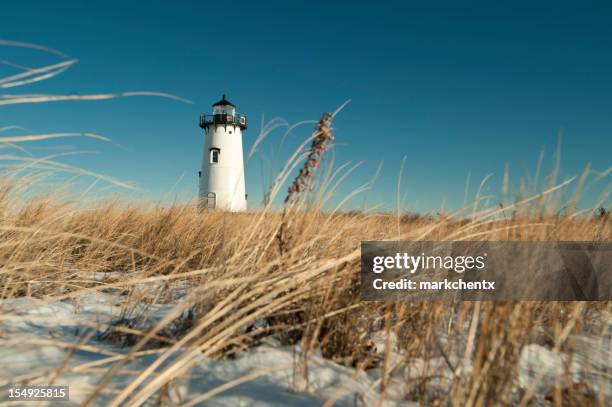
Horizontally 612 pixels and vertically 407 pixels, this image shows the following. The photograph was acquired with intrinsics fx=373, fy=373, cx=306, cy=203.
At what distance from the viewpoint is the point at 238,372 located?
104cm

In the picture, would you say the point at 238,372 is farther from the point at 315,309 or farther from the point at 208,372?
the point at 315,309

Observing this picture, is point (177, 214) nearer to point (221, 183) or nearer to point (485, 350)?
point (485, 350)

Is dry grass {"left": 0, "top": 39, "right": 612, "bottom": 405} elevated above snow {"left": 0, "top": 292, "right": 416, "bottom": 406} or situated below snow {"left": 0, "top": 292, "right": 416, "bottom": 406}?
above

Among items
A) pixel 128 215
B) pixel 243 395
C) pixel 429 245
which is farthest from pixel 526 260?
pixel 128 215

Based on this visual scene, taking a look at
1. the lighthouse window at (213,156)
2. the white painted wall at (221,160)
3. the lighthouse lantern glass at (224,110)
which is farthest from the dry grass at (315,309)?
the lighthouse lantern glass at (224,110)

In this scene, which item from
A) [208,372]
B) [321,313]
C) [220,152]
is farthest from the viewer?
[220,152]

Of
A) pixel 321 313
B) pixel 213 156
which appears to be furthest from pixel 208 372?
pixel 213 156

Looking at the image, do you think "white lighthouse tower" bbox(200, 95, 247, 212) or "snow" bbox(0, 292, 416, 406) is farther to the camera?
"white lighthouse tower" bbox(200, 95, 247, 212)

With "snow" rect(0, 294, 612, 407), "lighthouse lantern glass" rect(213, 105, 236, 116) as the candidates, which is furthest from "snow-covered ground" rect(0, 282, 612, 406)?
"lighthouse lantern glass" rect(213, 105, 236, 116)

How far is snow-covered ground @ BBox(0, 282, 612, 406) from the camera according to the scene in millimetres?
864

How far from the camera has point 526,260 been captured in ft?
3.76

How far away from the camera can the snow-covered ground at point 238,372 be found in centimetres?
86

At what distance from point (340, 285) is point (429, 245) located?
1.49 ft

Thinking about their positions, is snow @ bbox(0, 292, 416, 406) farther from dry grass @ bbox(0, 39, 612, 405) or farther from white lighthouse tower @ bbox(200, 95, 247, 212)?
white lighthouse tower @ bbox(200, 95, 247, 212)
